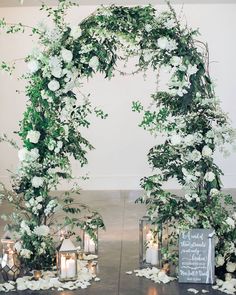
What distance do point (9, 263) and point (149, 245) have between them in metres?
0.98

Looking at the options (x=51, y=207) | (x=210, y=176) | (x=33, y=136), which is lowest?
(x=51, y=207)

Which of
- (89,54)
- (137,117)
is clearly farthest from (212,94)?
(137,117)

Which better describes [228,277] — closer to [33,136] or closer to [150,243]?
[150,243]

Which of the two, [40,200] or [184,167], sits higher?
[184,167]

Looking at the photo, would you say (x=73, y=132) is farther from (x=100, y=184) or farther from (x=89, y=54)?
(x=100, y=184)

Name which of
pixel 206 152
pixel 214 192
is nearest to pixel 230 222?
pixel 214 192

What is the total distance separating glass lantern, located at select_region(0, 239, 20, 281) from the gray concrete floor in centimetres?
24

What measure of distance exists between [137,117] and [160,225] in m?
4.03

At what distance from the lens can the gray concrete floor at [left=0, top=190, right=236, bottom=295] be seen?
356cm

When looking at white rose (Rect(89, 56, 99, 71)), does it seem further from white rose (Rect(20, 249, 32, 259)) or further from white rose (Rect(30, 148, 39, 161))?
white rose (Rect(20, 249, 32, 259))

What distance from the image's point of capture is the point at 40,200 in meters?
3.71

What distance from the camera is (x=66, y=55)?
3.51 metres

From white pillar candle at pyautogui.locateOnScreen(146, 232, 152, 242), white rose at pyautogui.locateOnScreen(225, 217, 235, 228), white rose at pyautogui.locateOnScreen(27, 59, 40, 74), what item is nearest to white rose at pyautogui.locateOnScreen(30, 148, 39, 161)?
white rose at pyautogui.locateOnScreen(27, 59, 40, 74)

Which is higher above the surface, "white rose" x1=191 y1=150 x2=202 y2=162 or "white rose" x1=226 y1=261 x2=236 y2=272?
"white rose" x1=191 y1=150 x2=202 y2=162
